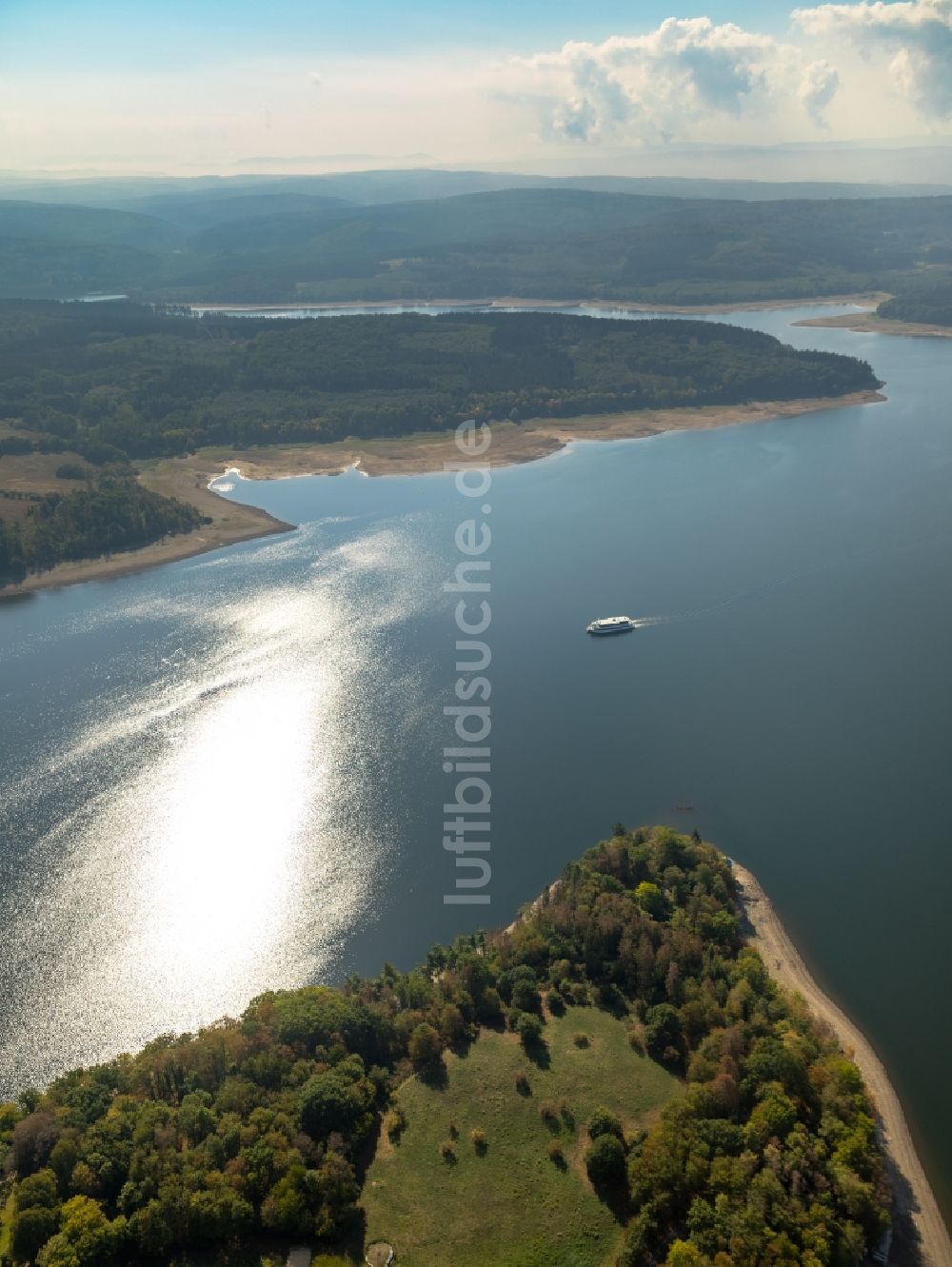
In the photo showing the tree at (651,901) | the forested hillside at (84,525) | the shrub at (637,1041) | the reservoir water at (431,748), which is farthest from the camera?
the forested hillside at (84,525)

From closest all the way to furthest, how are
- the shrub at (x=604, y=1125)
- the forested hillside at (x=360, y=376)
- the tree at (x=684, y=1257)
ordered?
the tree at (x=684, y=1257) → the shrub at (x=604, y=1125) → the forested hillside at (x=360, y=376)

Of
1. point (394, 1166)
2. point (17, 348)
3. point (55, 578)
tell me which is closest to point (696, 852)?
point (394, 1166)

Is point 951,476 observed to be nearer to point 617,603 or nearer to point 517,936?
point 617,603

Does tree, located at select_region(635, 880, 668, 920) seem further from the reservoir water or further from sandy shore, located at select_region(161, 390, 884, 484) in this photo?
sandy shore, located at select_region(161, 390, 884, 484)

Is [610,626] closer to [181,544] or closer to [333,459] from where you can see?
[181,544]

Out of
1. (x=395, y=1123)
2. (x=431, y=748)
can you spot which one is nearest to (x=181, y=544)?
(x=431, y=748)

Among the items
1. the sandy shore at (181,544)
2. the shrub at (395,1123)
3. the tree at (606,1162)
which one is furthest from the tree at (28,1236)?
the sandy shore at (181,544)

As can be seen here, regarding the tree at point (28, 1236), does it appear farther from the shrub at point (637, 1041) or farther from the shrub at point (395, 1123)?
the shrub at point (637, 1041)
